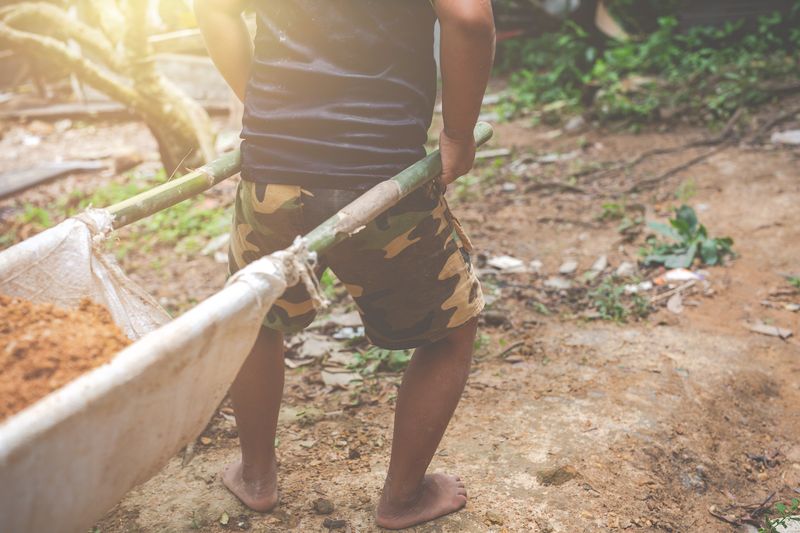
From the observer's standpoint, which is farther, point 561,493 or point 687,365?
point 687,365

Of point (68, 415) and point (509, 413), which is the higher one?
point (68, 415)

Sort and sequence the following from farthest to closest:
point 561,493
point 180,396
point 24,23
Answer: point 24,23 → point 561,493 → point 180,396

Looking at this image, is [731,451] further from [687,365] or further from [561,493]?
[561,493]

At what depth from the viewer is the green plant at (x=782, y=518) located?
72.0 inches

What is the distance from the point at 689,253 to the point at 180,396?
316 centimetres

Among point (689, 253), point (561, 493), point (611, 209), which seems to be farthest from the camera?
point (611, 209)

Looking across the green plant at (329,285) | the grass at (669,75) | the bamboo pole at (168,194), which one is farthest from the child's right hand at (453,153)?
the grass at (669,75)

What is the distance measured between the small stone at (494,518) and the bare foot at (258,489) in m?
0.65

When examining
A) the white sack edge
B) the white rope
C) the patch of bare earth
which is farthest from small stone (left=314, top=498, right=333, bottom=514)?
the white rope

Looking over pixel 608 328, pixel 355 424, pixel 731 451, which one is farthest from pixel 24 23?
pixel 731 451

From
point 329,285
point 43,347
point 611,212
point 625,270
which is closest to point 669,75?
point 611,212

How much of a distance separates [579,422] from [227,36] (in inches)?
68.6

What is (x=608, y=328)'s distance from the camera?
9.93 feet

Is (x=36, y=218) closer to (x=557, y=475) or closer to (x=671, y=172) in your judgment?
(x=557, y=475)
